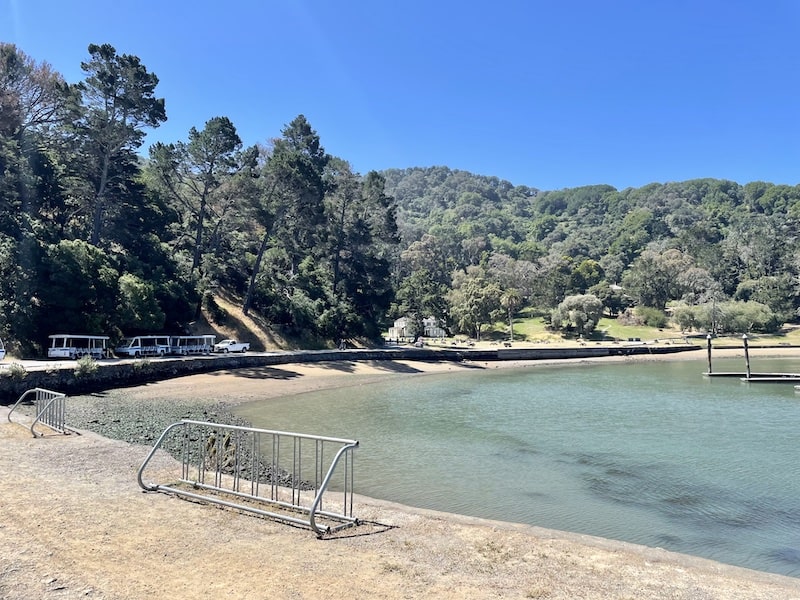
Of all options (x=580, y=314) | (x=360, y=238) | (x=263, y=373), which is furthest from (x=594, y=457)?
(x=580, y=314)

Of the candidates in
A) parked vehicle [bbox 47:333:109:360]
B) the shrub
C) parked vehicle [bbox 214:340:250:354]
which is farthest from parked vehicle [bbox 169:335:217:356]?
the shrub

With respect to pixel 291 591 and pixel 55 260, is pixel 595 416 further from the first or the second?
pixel 55 260

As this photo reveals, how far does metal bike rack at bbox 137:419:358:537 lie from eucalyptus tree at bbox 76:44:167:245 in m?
33.6

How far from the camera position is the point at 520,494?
13.1 meters

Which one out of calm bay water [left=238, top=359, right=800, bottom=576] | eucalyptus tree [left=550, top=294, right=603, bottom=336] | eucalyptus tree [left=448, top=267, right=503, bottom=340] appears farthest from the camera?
eucalyptus tree [left=550, top=294, right=603, bottom=336]

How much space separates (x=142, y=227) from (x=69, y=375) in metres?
23.2

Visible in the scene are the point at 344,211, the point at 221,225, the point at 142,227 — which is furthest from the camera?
the point at 344,211

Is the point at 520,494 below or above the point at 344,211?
below

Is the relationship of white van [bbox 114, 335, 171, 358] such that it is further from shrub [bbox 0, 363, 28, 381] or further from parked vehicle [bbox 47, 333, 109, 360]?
shrub [bbox 0, 363, 28, 381]

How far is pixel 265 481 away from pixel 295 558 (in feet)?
20.2

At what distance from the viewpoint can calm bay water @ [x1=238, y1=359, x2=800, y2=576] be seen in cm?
1123

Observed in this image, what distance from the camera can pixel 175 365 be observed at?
3425 centimetres

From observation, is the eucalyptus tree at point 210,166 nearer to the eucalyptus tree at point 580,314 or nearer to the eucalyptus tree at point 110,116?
the eucalyptus tree at point 110,116

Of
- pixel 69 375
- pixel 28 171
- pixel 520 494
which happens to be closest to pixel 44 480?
pixel 520 494
